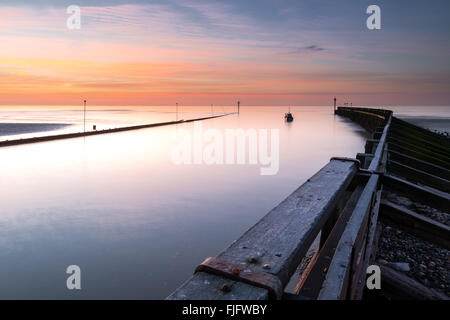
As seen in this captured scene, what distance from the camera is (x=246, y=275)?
1.33m

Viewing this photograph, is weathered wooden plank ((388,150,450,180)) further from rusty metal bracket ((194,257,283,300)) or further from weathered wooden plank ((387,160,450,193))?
Result: rusty metal bracket ((194,257,283,300))

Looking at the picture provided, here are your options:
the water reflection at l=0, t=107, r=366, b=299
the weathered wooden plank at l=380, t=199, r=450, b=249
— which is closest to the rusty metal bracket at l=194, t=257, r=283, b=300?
the weathered wooden plank at l=380, t=199, r=450, b=249

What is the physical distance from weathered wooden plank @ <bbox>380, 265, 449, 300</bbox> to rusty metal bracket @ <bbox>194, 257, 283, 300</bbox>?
14.7ft

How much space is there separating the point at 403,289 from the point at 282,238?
4341 millimetres

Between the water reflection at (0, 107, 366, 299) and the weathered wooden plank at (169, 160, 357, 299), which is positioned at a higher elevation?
the weathered wooden plank at (169, 160, 357, 299)

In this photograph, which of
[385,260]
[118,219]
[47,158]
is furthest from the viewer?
[47,158]

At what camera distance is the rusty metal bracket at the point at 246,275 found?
1.29 metres

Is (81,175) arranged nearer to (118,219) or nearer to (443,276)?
(118,219)

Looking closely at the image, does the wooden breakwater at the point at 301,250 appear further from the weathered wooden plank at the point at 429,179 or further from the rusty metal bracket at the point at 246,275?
the weathered wooden plank at the point at 429,179

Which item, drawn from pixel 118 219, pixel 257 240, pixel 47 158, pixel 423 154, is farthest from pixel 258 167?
pixel 257 240

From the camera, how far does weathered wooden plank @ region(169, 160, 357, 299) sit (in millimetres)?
1410

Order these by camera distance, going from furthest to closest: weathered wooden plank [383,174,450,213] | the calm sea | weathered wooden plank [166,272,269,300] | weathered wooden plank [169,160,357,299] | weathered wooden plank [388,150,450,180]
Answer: weathered wooden plank [388,150,450,180], the calm sea, weathered wooden plank [383,174,450,213], weathered wooden plank [169,160,357,299], weathered wooden plank [166,272,269,300]
